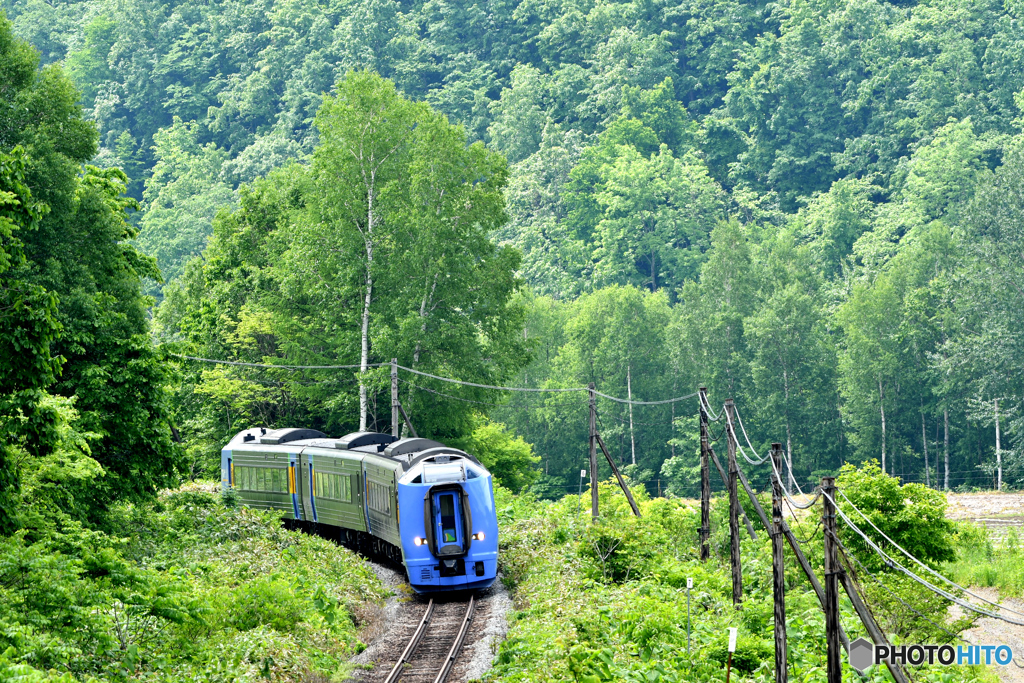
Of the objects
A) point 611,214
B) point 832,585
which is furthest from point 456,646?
point 611,214

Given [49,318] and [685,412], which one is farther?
[685,412]

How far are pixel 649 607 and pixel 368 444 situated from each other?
1239 centimetres

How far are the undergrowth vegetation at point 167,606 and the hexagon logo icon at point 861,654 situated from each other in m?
8.51

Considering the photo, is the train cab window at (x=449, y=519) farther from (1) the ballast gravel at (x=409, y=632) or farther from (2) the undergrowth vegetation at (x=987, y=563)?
(2) the undergrowth vegetation at (x=987, y=563)

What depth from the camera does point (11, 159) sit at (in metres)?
16.1

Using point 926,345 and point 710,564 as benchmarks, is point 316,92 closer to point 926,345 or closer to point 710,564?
point 926,345

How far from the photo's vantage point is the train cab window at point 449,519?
25.0 metres

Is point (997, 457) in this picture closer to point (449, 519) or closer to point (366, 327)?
point (366, 327)

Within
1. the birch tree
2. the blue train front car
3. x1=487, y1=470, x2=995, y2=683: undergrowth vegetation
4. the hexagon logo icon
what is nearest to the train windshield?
the blue train front car

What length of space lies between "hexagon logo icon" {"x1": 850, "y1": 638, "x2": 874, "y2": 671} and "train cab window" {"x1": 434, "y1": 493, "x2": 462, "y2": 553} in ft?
35.8

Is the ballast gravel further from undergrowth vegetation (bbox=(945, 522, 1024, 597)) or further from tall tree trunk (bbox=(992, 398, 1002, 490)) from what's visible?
tall tree trunk (bbox=(992, 398, 1002, 490))

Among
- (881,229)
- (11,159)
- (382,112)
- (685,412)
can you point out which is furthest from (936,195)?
(11,159)

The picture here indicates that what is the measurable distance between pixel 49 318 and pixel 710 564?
57.7 feet

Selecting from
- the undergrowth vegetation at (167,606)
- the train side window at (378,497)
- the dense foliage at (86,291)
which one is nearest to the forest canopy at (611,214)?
the train side window at (378,497)
